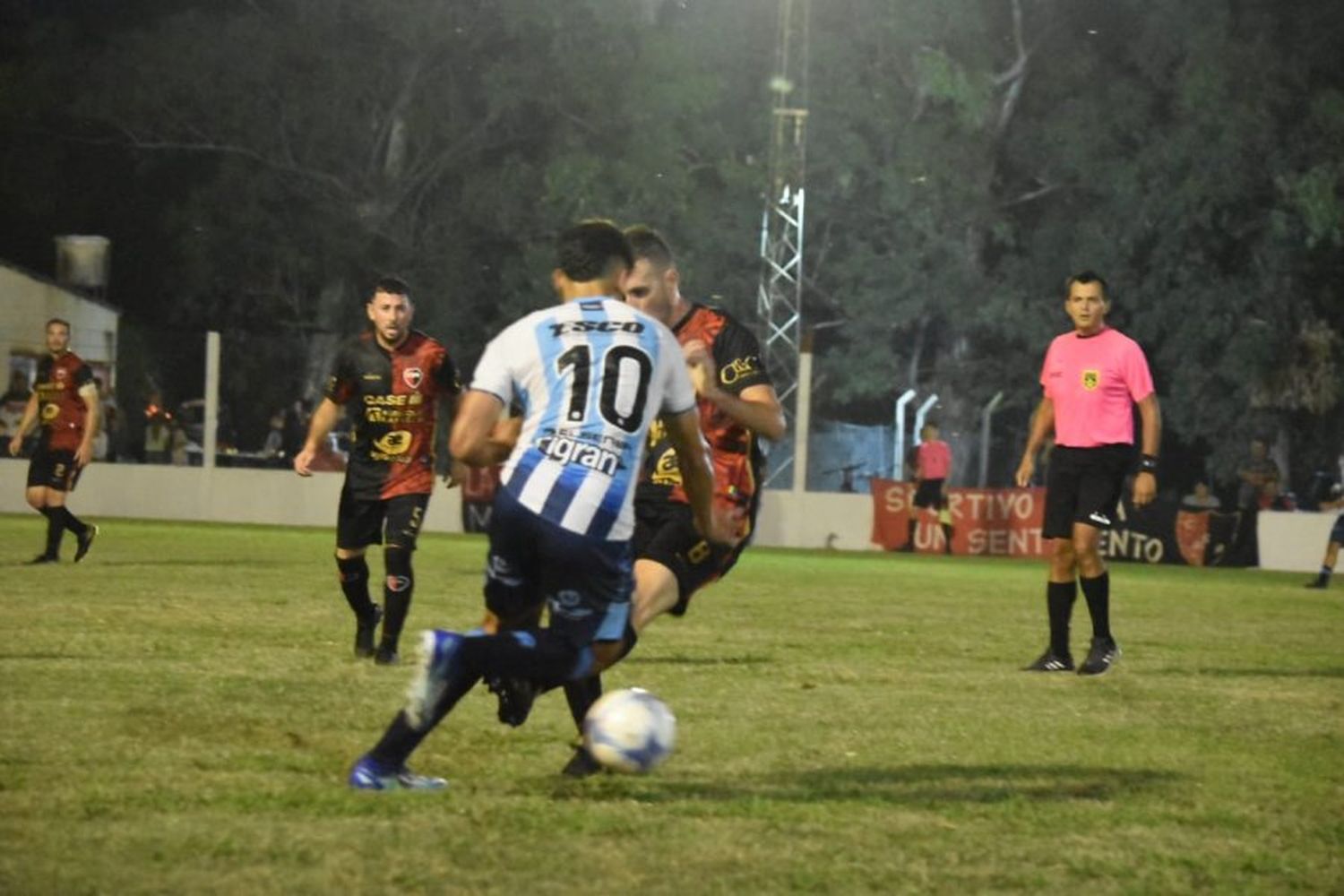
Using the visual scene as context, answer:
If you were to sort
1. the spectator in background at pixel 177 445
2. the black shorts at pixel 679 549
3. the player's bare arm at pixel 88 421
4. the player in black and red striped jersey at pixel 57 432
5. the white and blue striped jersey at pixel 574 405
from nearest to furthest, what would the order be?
the white and blue striped jersey at pixel 574 405, the black shorts at pixel 679 549, the player's bare arm at pixel 88 421, the player in black and red striped jersey at pixel 57 432, the spectator in background at pixel 177 445

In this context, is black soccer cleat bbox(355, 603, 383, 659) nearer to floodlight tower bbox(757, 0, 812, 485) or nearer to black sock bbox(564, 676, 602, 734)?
black sock bbox(564, 676, 602, 734)

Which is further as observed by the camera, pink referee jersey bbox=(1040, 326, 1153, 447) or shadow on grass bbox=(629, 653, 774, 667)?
pink referee jersey bbox=(1040, 326, 1153, 447)

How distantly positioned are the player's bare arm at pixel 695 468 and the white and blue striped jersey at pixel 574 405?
204 mm

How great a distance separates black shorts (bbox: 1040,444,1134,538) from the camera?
11.5m

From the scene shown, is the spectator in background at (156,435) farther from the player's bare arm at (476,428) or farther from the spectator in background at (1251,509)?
the player's bare arm at (476,428)

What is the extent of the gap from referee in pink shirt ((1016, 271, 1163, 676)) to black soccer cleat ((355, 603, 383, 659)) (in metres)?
3.32

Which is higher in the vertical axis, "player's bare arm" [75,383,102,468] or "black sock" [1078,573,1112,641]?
"player's bare arm" [75,383,102,468]

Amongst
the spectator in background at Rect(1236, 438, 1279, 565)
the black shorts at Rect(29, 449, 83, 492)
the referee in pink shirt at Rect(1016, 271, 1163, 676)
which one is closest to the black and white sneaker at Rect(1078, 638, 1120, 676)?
the referee in pink shirt at Rect(1016, 271, 1163, 676)

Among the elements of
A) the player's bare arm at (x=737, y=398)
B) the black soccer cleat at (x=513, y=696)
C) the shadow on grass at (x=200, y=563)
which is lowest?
the shadow on grass at (x=200, y=563)

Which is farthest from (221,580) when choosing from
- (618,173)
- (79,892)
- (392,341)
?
(618,173)

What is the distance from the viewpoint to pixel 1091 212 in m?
43.8

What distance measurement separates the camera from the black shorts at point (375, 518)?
1128 cm

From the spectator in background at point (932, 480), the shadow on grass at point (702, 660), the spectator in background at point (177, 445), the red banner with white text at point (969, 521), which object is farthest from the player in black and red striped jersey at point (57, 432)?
the red banner with white text at point (969, 521)

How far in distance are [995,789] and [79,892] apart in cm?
318
